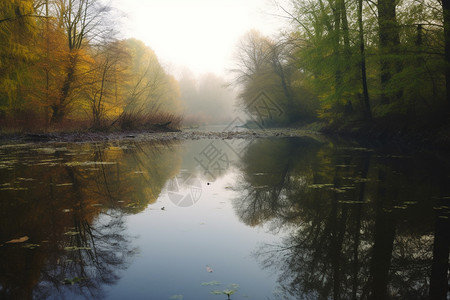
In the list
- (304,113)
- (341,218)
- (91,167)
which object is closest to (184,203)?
(341,218)

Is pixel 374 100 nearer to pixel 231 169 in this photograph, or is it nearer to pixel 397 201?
pixel 231 169

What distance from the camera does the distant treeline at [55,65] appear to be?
15.4 m

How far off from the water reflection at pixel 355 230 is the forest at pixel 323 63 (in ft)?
23.7

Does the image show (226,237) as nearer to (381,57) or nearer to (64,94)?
(381,57)

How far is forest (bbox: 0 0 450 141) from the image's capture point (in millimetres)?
11898

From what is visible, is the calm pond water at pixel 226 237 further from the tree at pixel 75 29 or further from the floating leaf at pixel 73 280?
the tree at pixel 75 29

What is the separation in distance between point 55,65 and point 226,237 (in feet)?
62.3

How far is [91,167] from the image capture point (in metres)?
7.44

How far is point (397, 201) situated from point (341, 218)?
1.24m

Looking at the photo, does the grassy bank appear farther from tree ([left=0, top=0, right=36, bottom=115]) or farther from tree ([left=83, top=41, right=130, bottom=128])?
tree ([left=0, top=0, right=36, bottom=115])

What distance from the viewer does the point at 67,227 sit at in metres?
3.44

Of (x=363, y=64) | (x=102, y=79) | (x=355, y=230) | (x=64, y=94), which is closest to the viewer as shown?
(x=355, y=230)

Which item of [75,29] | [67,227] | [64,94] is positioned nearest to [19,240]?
[67,227]

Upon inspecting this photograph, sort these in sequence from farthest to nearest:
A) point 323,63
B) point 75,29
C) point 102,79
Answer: point 75,29 < point 102,79 < point 323,63
